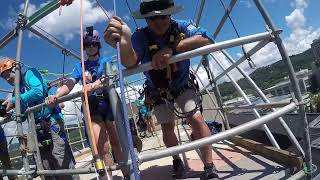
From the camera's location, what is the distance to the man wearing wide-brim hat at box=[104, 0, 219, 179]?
267 centimetres

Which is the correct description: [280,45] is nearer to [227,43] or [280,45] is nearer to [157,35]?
[227,43]

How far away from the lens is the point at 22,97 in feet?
12.7

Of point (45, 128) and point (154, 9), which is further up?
point (154, 9)

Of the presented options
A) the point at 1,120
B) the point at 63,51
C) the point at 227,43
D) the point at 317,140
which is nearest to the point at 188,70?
the point at 227,43

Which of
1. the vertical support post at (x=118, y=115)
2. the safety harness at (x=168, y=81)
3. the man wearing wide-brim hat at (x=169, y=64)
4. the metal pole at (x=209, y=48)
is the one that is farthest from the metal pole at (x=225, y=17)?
the vertical support post at (x=118, y=115)

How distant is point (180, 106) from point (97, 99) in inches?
38.0

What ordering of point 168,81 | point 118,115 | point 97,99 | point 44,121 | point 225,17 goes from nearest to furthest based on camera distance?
point 118,115 → point 168,81 → point 97,99 → point 225,17 → point 44,121

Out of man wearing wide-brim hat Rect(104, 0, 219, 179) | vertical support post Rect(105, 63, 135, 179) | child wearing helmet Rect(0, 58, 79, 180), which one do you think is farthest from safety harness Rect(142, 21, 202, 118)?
child wearing helmet Rect(0, 58, 79, 180)

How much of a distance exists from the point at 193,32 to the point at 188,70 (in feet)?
1.51

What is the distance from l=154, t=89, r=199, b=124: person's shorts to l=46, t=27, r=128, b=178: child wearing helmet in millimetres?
577

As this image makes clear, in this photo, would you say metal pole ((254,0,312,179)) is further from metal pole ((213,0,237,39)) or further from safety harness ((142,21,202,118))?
metal pole ((213,0,237,39))

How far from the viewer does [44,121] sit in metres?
4.20

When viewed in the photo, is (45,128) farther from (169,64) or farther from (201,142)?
(201,142)

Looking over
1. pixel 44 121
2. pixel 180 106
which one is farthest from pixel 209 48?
pixel 44 121
